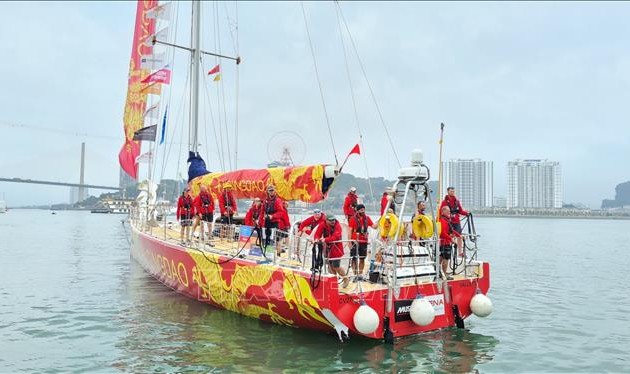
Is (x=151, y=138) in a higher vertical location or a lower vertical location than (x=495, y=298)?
higher

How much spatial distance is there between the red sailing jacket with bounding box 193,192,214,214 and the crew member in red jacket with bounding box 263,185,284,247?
2.55 metres

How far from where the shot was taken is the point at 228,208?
1271 cm

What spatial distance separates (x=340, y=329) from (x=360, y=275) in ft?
3.35

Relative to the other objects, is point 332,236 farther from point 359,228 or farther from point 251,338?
point 251,338

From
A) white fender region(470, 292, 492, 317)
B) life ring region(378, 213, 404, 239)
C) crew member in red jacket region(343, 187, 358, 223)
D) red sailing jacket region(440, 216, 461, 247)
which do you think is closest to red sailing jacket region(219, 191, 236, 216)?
crew member in red jacket region(343, 187, 358, 223)

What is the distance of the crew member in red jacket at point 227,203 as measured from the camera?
12527 mm

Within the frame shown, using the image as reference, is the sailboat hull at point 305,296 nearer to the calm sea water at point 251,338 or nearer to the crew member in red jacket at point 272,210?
the calm sea water at point 251,338

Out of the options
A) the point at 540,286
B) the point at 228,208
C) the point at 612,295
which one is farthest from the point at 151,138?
the point at 612,295

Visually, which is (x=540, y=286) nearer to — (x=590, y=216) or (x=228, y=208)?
(x=228, y=208)

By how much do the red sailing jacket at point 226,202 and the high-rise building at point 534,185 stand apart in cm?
18817

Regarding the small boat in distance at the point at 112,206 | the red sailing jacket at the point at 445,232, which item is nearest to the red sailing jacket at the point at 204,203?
the red sailing jacket at the point at 445,232

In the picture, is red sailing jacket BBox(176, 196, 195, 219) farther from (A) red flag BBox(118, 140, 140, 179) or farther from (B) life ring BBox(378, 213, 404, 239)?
(A) red flag BBox(118, 140, 140, 179)

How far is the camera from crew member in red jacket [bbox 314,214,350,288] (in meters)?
8.68

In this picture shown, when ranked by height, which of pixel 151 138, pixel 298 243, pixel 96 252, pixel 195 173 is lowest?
pixel 96 252
